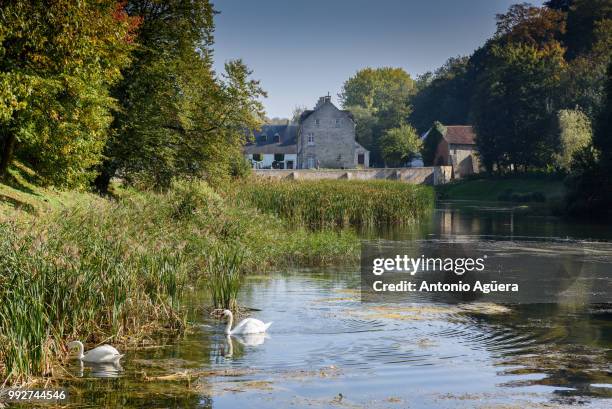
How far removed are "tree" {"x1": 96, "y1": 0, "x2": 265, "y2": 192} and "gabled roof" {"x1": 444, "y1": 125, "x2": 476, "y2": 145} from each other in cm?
7788

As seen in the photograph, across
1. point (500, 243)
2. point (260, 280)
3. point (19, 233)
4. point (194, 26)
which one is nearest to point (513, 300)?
point (260, 280)

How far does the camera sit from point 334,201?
153ft

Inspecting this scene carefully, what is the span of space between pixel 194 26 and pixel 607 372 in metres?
31.2

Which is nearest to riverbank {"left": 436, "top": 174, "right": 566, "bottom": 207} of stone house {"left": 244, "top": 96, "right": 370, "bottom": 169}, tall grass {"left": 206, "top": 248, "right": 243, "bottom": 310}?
stone house {"left": 244, "top": 96, "right": 370, "bottom": 169}

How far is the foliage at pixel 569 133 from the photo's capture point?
79.8 meters

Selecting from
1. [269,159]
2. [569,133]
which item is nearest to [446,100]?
[269,159]

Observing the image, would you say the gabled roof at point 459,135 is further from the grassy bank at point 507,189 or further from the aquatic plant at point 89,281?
the aquatic plant at point 89,281

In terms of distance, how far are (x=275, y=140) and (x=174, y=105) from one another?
277 feet

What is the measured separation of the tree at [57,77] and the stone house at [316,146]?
8711 cm

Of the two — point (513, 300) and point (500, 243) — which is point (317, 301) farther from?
point (500, 243)

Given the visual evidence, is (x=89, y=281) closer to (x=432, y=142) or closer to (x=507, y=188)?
(x=507, y=188)

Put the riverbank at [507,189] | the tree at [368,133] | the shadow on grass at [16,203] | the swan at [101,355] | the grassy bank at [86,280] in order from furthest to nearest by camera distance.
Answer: the tree at [368,133] → the riverbank at [507,189] → the shadow on grass at [16,203] → the swan at [101,355] → the grassy bank at [86,280]

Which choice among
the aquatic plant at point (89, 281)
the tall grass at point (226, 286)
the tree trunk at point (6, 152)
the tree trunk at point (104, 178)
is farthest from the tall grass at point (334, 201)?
the tall grass at point (226, 286)

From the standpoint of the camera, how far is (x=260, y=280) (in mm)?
25797
